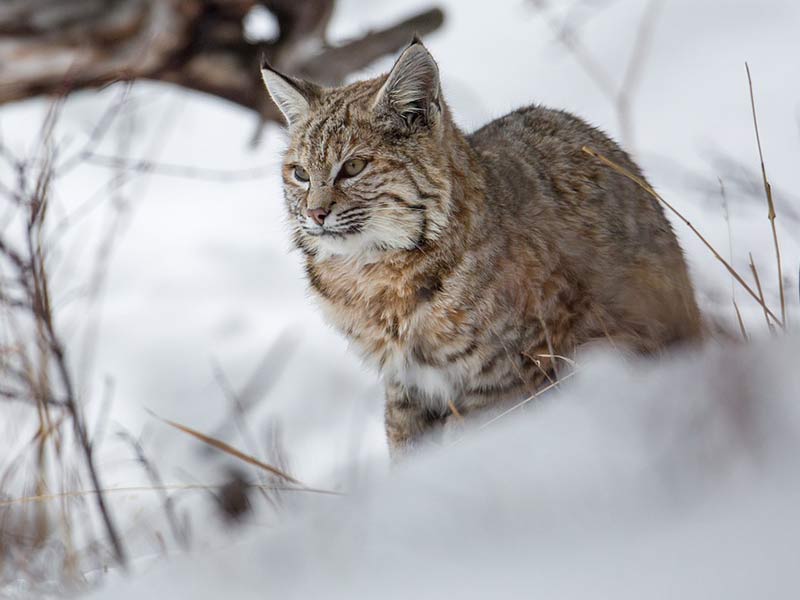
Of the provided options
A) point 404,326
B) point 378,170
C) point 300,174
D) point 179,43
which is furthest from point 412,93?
point 179,43

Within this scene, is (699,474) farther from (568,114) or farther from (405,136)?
(568,114)

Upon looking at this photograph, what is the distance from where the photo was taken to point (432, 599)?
1124 mm

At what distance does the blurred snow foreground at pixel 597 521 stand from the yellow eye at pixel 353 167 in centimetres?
191

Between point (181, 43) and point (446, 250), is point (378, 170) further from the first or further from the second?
point (181, 43)

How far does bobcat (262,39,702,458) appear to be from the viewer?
2.91 m

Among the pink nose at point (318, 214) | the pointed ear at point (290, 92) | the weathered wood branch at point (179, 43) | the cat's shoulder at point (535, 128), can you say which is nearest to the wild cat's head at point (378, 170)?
the pink nose at point (318, 214)

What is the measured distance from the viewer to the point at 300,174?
316 centimetres

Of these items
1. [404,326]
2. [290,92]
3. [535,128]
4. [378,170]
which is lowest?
[404,326]

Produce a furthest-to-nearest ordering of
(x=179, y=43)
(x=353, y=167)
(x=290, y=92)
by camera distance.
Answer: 1. (x=179, y=43)
2. (x=290, y=92)
3. (x=353, y=167)

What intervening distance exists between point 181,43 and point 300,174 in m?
3.25

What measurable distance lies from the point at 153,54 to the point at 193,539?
408cm

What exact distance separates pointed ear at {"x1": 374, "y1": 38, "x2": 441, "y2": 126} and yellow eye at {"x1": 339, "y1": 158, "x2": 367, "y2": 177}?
0.61ft

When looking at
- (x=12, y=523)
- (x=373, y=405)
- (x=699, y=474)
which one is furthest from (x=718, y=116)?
(x=699, y=474)

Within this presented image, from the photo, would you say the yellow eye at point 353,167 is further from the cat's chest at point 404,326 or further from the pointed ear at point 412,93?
the cat's chest at point 404,326
